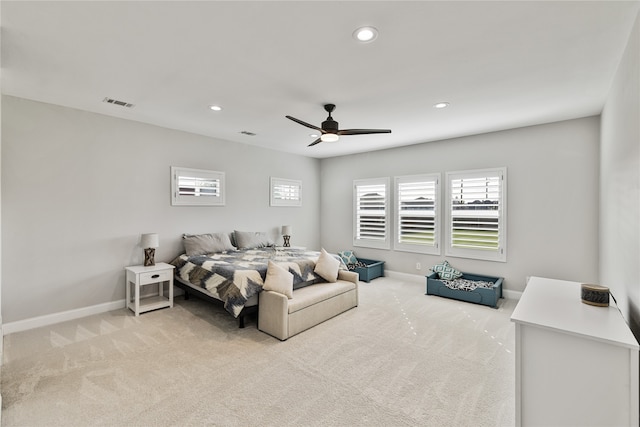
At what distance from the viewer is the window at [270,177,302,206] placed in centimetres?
627

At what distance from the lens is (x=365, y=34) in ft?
7.00

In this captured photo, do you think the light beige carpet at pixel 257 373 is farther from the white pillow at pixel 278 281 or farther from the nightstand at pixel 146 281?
the white pillow at pixel 278 281

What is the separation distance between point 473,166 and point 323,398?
4.39 meters

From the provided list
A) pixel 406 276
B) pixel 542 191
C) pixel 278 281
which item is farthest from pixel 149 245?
pixel 542 191

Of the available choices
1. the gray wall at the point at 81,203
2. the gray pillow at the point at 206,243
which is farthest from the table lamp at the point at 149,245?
the gray pillow at the point at 206,243

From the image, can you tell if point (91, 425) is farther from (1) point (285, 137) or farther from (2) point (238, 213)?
(1) point (285, 137)

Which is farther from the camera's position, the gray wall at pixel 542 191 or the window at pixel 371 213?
the window at pixel 371 213

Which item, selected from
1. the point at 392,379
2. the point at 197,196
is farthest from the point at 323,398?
the point at 197,196

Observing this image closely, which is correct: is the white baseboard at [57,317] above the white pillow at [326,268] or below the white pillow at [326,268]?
below

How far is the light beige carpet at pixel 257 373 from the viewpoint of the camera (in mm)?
2068

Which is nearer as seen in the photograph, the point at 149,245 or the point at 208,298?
the point at 208,298

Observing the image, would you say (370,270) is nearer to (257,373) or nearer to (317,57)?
(257,373)

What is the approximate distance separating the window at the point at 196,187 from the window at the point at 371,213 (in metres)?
2.92

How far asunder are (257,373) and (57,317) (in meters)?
3.00
